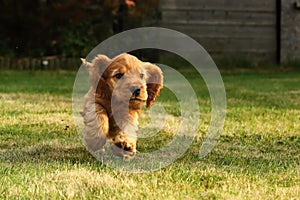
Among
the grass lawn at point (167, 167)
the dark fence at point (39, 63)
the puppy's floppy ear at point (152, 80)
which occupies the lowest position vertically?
the dark fence at point (39, 63)

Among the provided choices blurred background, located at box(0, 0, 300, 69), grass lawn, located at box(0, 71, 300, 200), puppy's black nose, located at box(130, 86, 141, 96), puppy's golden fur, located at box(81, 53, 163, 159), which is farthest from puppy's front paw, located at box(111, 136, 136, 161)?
blurred background, located at box(0, 0, 300, 69)

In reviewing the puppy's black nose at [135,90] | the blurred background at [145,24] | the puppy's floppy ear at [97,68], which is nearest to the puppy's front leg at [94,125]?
the puppy's floppy ear at [97,68]

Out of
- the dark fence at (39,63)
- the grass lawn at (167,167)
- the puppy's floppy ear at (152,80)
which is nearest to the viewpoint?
the grass lawn at (167,167)

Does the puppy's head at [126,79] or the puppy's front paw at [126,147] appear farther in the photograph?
the puppy's front paw at [126,147]

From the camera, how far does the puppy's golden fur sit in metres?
3.69

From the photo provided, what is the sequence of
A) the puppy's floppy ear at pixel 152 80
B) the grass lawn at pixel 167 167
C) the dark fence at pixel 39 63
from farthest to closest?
the dark fence at pixel 39 63
the puppy's floppy ear at pixel 152 80
the grass lawn at pixel 167 167

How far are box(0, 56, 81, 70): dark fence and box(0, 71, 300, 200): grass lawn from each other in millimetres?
6361

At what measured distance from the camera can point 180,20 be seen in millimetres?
15070

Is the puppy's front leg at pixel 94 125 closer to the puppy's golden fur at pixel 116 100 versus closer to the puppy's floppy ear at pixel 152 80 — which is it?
the puppy's golden fur at pixel 116 100

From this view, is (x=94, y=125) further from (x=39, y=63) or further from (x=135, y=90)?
(x=39, y=63)

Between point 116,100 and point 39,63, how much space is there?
34.4 feet

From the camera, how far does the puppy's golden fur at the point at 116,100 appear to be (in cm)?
369

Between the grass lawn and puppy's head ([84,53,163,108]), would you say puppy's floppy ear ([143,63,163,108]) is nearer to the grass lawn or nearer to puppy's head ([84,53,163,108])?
puppy's head ([84,53,163,108])

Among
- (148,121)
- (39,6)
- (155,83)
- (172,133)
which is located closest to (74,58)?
(39,6)
